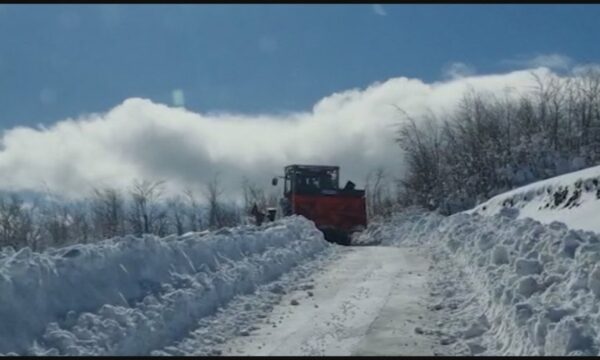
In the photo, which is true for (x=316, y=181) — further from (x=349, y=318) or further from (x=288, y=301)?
(x=349, y=318)

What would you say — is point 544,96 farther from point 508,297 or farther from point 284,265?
point 508,297

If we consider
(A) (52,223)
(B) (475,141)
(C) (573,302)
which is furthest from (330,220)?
(A) (52,223)

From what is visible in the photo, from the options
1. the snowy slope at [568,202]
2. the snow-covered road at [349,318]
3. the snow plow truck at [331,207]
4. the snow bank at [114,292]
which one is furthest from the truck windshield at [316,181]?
the snow bank at [114,292]

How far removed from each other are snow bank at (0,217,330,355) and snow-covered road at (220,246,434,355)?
94cm

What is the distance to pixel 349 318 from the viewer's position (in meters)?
10.9

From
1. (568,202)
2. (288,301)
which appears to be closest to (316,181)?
(568,202)

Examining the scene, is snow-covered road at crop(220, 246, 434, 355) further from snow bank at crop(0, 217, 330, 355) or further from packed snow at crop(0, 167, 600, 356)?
snow bank at crop(0, 217, 330, 355)

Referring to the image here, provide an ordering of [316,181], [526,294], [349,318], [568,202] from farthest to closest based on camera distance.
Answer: [316,181], [568,202], [349,318], [526,294]

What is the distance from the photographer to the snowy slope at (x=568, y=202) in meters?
17.5

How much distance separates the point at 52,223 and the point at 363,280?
82.6 metres

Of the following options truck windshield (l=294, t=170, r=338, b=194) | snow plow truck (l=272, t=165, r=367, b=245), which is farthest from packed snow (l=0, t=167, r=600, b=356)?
truck windshield (l=294, t=170, r=338, b=194)

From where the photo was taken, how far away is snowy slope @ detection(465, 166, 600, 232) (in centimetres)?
1745

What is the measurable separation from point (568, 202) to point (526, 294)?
11.0m

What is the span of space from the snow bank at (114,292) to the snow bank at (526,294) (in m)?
3.42
